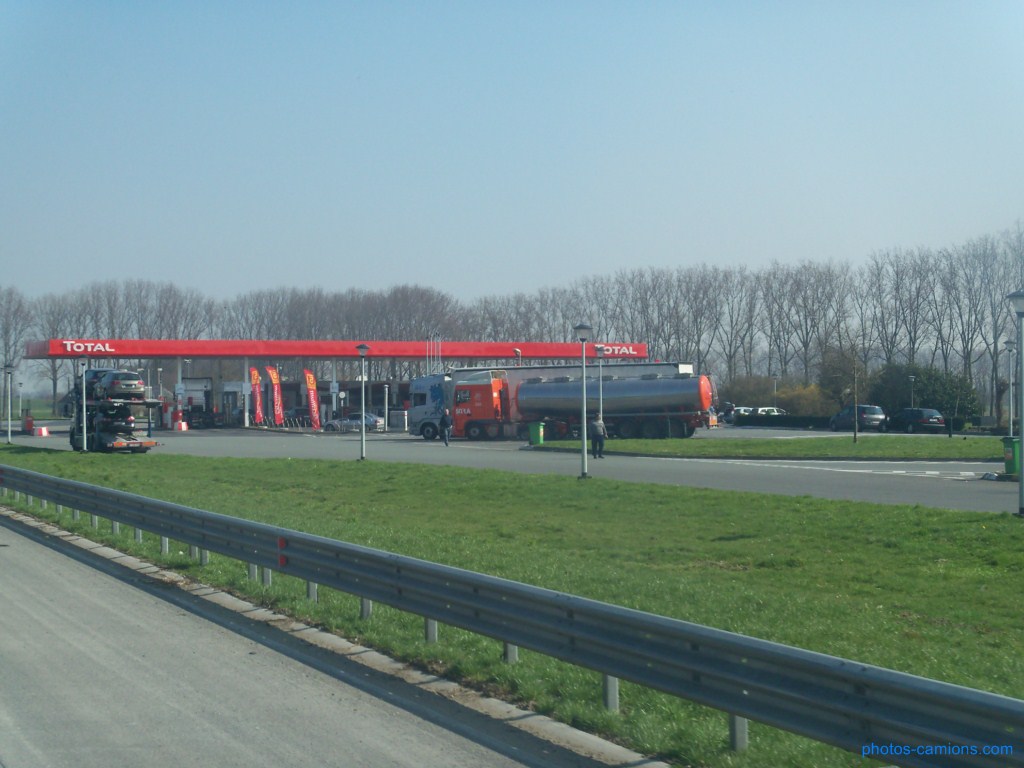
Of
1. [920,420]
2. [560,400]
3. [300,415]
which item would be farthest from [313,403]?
[920,420]

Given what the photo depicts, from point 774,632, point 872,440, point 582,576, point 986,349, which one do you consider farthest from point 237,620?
point 986,349

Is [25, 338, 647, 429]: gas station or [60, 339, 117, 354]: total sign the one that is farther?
[25, 338, 647, 429]: gas station

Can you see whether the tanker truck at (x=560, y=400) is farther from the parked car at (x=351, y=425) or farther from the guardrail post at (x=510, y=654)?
the guardrail post at (x=510, y=654)

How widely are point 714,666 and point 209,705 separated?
137 inches

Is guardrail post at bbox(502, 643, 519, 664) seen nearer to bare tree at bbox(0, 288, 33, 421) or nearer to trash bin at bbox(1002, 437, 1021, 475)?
trash bin at bbox(1002, 437, 1021, 475)

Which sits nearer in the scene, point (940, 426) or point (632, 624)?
point (632, 624)

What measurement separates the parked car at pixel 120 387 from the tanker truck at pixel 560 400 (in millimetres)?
19695

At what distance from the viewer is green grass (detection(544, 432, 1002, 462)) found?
34188 millimetres

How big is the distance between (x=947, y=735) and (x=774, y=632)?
4097 mm

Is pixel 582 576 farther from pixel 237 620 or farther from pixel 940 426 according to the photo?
pixel 940 426

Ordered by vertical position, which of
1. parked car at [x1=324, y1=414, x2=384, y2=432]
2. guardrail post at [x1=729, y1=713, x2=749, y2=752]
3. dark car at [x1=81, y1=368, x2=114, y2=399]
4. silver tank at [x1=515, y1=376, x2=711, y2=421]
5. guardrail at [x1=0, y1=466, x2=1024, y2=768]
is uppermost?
dark car at [x1=81, y1=368, x2=114, y2=399]

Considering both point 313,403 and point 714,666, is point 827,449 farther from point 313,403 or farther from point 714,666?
point 313,403

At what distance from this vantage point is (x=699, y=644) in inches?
228

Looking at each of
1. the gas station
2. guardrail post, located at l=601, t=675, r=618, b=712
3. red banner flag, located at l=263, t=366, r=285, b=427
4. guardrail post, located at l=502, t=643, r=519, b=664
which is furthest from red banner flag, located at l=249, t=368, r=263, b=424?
guardrail post, located at l=601, t=675, r=618, b=712
